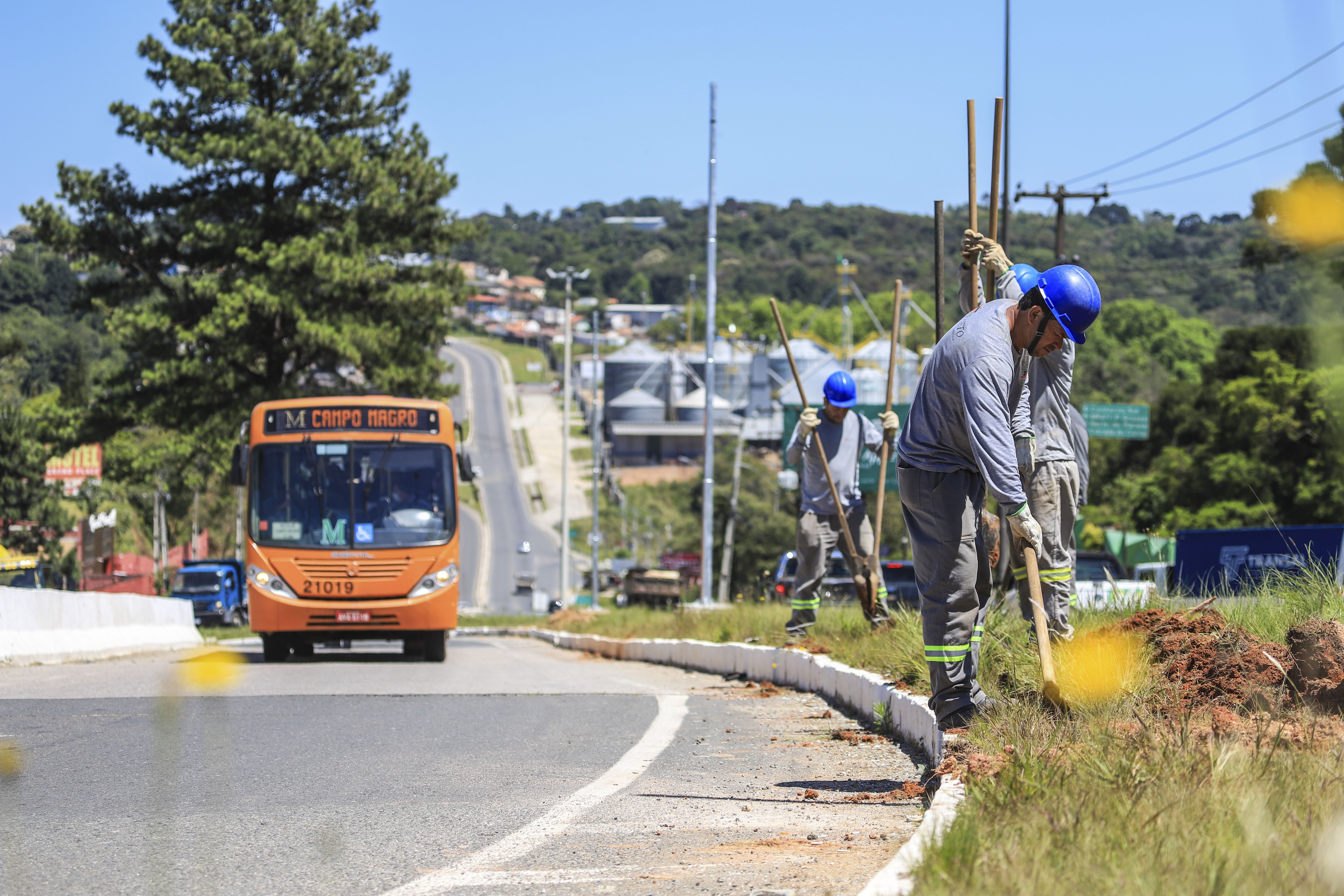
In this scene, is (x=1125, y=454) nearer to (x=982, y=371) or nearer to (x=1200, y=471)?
(x=1200, y=471)

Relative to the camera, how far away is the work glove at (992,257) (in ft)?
24.8

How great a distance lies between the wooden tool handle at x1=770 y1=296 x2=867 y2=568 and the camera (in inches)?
427

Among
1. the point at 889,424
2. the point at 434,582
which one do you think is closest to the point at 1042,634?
the point at 889,424

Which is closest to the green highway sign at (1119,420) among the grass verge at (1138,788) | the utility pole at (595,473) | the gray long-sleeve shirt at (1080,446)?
the utility pole at (595,473)

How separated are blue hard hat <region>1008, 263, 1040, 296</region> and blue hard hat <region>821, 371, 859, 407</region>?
12.4 ft

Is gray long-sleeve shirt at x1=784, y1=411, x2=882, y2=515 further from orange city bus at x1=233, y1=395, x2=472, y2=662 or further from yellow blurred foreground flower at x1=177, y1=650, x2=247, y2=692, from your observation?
orange city bus at x1=233, y1=395, x2=472, y2=662

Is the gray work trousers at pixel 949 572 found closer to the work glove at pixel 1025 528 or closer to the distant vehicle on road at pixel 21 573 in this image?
the work glove at pixel 1025 528

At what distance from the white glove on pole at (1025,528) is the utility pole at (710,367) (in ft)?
56.4

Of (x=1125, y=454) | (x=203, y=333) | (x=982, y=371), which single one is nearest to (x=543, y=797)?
(x=982, y=371)

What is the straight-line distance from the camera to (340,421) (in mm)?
15906

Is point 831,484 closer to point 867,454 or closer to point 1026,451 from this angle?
point 1026,451

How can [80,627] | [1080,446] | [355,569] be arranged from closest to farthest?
[1080,446]
[80,627]
[355,569]

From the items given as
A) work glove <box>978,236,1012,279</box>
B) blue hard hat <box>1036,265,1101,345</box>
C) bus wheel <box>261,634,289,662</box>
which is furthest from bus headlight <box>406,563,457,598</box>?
blue hard hat <box>1036,265,1101,345</box>

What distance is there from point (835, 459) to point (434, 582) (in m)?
5.92
